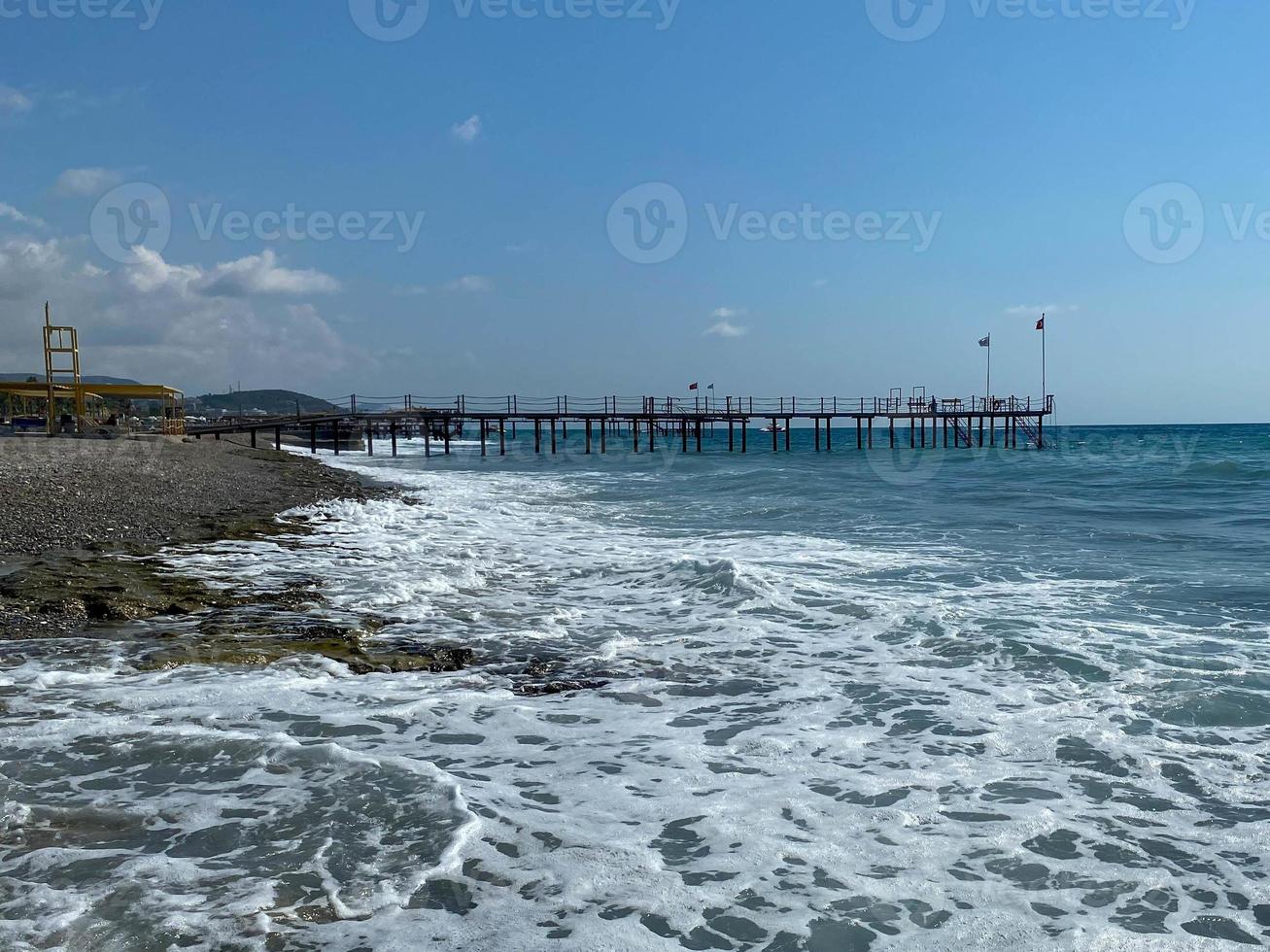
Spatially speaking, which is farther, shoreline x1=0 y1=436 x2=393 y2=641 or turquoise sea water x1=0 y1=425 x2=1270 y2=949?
shoreline x1=0 y1=436 x2=393 y2=641

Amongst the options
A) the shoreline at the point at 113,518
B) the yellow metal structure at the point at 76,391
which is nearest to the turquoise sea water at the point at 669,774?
the shoreline at the point at 113,518

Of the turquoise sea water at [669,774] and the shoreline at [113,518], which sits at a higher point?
the shoreline at [113,518]

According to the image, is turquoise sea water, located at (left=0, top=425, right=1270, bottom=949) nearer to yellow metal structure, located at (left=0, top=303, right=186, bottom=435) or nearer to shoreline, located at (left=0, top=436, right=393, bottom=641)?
shoreline, located at (left=0, top=436, right=393, bottom=641)

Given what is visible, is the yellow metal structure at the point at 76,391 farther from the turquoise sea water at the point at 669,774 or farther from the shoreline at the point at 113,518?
the turquoise sea water at the point at 669,774

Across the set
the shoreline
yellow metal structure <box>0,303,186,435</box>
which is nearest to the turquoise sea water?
the shoreline

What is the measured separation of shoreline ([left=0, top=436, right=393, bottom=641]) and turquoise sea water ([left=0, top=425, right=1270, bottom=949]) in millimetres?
726

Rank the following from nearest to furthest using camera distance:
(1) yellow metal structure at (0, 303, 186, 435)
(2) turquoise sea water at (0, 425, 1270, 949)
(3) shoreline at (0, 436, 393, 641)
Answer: (2) turquoise sea water at (0, 425, 1270, 949), (3) shoreline at (0, 436, 393, 641), (1) yellow metal structure at (0, 303, 186, 435)

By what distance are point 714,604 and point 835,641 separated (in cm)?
156

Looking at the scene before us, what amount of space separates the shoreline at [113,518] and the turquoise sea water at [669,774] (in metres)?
0.73

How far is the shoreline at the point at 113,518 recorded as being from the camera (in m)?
7.36

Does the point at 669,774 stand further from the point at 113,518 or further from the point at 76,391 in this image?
the point at 76,391

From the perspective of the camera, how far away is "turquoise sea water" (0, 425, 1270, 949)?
320cm

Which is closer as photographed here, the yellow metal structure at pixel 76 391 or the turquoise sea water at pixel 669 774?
the turquoise sea water at pixel 669 774

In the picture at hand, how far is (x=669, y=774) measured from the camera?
14.8 ft
